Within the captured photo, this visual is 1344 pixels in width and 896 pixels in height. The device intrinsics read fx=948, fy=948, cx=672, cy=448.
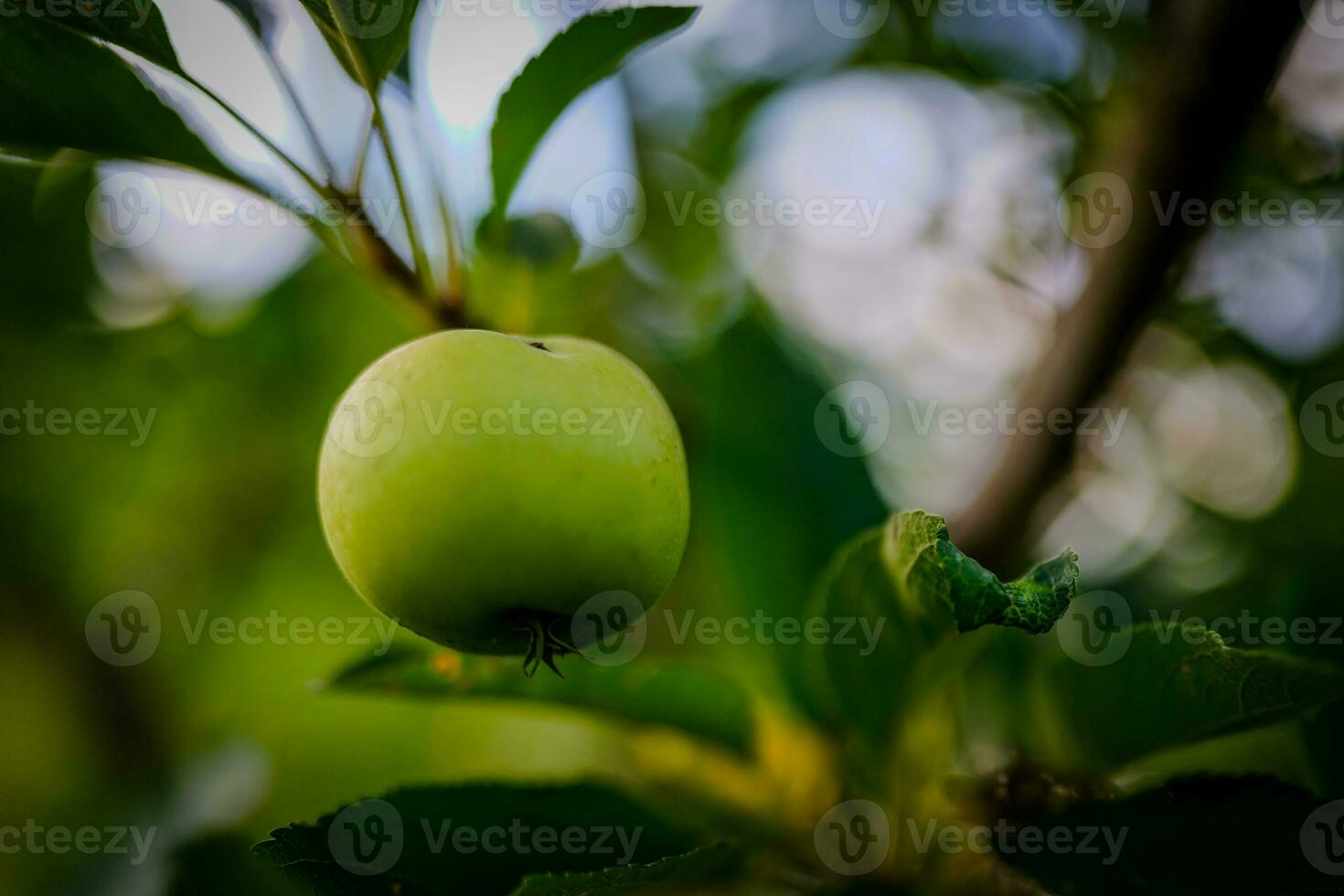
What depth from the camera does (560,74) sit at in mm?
761

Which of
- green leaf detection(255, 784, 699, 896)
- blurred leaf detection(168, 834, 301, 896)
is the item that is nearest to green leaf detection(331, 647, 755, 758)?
green leaf detection(255, 784, 699, 896)

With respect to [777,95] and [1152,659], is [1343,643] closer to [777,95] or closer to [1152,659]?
[1152,659]

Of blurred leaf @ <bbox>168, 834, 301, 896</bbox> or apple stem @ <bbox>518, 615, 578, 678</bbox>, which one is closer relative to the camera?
apple stem @ <bbox>518, 615, 578, 678</bbox>

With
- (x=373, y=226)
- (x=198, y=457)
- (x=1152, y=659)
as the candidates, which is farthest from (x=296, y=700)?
(x=1152, y=659)

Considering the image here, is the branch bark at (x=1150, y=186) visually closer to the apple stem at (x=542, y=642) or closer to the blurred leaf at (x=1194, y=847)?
the blurred leaf at (x=1194, y=847)

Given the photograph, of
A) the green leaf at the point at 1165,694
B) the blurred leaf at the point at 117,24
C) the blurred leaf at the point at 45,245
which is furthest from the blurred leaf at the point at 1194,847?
the blurred leaf at the point at 45,245

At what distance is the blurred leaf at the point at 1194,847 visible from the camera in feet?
2.53

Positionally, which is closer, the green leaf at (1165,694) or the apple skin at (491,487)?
the apple skin at (491,487)

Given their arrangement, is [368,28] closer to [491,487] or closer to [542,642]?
[491,487]

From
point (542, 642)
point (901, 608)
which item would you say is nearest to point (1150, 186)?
point (901, 608)

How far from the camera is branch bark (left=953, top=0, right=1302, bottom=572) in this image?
2.80ft

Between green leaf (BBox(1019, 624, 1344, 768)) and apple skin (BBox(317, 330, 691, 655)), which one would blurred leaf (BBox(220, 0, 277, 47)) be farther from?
green leaf (BBox(1019, 624, 1344, 768))

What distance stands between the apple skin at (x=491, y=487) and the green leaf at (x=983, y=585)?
6.7 inches

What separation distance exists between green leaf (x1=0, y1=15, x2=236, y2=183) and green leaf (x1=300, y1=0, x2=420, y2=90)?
5.6 inches
